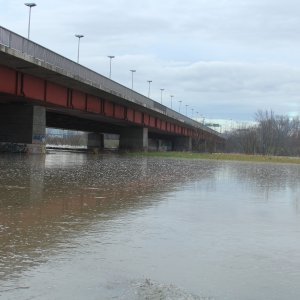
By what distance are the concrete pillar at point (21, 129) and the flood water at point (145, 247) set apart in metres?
27.6

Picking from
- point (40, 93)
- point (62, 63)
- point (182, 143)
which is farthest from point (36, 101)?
point (182, 143)

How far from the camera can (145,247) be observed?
703cm

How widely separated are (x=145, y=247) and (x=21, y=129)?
1356 inches

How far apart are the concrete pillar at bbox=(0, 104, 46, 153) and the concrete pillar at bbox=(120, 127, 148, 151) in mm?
27956

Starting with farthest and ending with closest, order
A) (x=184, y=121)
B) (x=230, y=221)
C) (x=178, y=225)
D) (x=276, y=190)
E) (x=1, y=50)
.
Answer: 1. (x=184, y=121)
2. (x=1, y=50)
3. (x=276, y=190)
4. (x=230, y=221)
5. (x=178, y=225)

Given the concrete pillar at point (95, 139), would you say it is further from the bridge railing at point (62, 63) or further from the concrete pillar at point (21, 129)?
the concrete pillar at point (21, 129)

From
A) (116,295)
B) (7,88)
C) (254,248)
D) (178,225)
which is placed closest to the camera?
(116,295)

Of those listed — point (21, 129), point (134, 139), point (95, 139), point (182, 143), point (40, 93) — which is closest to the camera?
point (40, 93)

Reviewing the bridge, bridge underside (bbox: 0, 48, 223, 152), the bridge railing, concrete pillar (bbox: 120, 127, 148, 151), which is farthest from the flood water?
concrete pillar (bbox: 120, 127, 148, 151)

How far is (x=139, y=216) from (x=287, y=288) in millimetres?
4758

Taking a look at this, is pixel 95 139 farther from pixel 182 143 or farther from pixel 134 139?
pixel 134 139

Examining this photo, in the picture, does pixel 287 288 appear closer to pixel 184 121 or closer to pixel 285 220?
pixel 285 220

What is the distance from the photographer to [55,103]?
1518 inches

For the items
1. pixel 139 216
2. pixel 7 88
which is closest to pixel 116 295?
pixel 139 216
